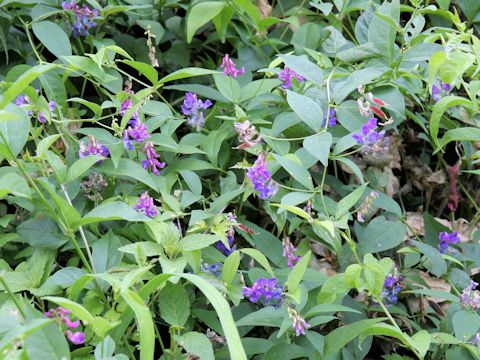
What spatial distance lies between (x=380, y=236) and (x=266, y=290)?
0.35 metres

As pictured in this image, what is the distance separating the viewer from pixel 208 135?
161cm

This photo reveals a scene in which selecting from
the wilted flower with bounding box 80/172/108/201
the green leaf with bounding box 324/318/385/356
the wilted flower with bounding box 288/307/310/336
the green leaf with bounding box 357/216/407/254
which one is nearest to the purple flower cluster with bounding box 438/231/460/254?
the green leaf with bounding box 357/216/407/254

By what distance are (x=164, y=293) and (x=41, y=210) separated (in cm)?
26

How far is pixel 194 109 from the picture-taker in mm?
1622

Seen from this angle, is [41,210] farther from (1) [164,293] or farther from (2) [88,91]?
(2) [88,91]

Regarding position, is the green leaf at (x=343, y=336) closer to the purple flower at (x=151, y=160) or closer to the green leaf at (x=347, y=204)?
the green leaf at (x=347, y=204)

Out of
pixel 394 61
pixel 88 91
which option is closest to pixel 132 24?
pixel 88 91

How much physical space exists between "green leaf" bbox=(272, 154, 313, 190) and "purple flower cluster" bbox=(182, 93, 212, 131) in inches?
10.8

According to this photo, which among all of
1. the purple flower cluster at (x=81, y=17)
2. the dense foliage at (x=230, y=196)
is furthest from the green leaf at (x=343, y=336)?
the purple flower cluster at (x=81, y=17)

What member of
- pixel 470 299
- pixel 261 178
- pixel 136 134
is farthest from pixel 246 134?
pixel 470 299

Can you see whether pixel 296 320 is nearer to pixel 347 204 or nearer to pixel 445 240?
pixel 347 204

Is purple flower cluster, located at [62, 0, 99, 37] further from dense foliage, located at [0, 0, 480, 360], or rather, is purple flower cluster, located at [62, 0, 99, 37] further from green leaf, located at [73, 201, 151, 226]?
green leaf, located at [73, 201, 151, 226]

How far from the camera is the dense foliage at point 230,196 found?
1.27 metres

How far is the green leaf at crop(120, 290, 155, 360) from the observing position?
1084 mm
